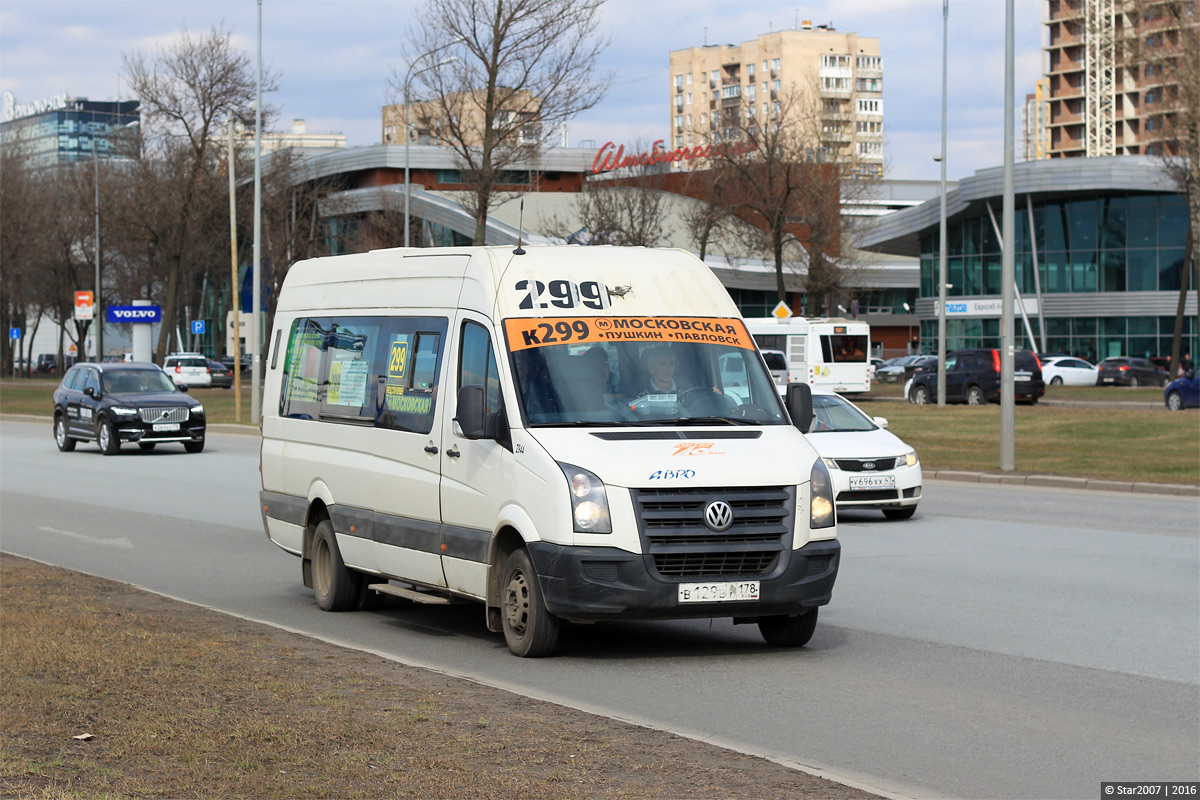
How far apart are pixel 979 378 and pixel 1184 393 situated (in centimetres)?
660

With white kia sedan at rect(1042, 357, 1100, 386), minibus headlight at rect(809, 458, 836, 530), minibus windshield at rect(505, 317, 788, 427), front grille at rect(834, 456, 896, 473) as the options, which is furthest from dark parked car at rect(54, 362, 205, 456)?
white kia sedan at rect(1042, 357, 1100, 386)

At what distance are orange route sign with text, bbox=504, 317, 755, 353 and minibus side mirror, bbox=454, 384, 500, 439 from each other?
47 centimetres

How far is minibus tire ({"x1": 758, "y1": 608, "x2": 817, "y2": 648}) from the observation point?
920cm

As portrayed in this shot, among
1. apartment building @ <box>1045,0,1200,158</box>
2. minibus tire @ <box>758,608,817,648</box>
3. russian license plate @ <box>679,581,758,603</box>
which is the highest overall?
apartment building @ <box>1045,0,1200,158</box>

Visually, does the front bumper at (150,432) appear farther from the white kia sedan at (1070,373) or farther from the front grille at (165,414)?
the white kia sedan at (1070,373)

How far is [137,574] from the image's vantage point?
12.8 meters

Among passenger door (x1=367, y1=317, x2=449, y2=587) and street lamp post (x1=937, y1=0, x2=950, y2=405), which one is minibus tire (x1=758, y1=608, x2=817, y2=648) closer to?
passenger door (x1=367, y1=317, x2=449, y2=587)

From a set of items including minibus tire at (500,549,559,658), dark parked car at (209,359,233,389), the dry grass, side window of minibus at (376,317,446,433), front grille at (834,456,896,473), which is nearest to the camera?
the dry grass

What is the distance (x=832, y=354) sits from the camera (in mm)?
52938

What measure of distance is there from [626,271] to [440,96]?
3080cm

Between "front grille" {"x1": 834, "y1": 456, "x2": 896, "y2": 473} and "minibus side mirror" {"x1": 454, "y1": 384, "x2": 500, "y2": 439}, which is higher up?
"minibus side mirror" {"x1": 454, "y1": 384, "x2": 500, "y2": 439}

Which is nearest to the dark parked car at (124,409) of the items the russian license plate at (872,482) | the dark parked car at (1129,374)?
the russian license plate at (872,482)

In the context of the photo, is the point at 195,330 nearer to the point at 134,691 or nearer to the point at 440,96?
the point at 440,96

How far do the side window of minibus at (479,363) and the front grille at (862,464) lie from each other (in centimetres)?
865
